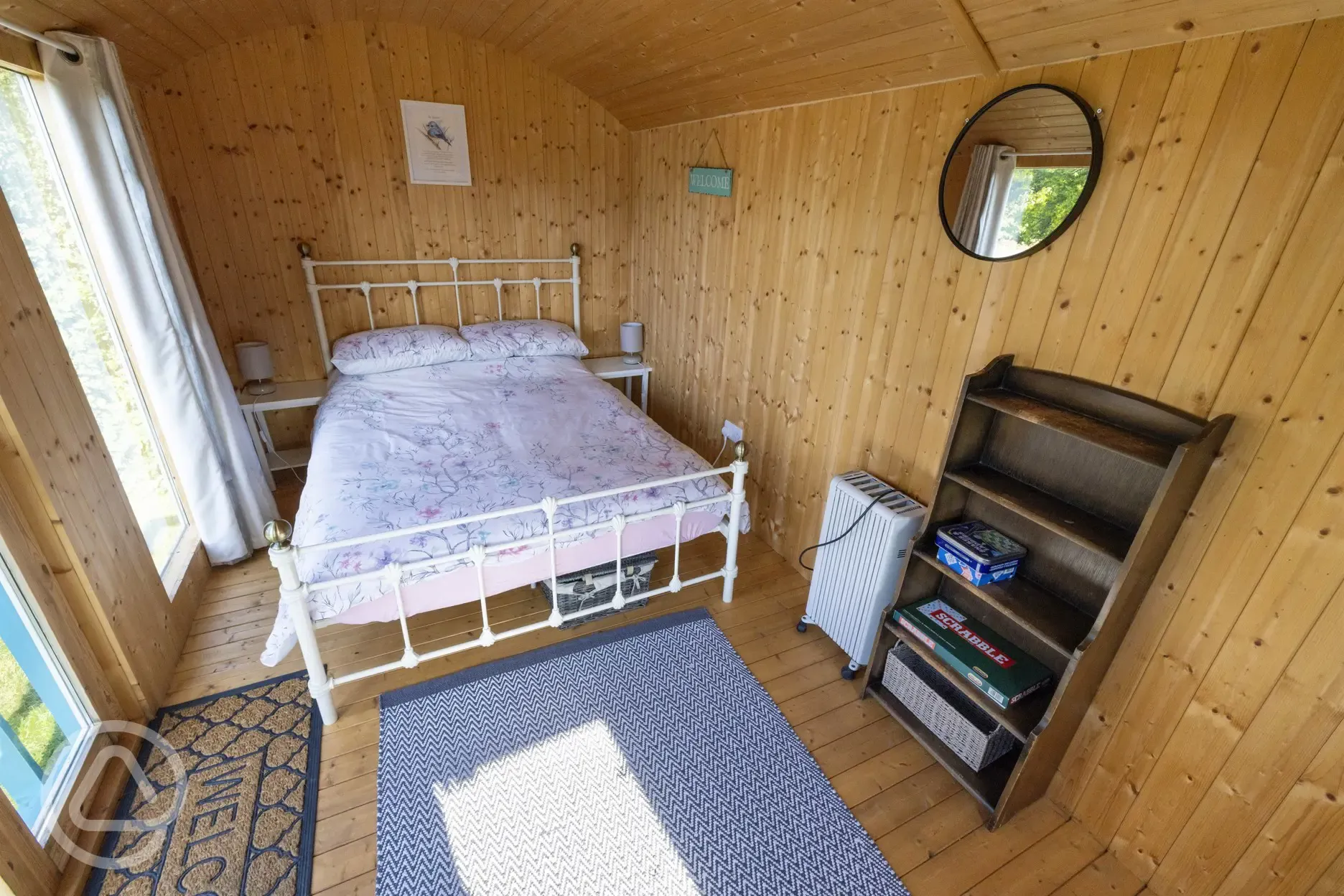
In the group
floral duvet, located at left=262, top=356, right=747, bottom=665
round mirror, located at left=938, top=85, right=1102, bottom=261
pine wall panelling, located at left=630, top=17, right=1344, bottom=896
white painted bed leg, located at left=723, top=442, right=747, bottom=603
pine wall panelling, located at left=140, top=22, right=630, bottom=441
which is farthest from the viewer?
pine wall panelling, located at left=140, top=22, right=630, bottom=441

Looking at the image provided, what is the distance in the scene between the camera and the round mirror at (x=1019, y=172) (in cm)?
156

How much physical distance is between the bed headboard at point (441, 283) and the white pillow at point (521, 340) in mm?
237

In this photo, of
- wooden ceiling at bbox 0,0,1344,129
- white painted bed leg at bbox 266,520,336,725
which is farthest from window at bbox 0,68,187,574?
white painted bed leg at bbox 266,520,336,725

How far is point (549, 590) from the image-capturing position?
8.44 ft

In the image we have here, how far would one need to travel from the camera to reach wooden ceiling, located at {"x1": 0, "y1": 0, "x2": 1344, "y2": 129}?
1.39 m

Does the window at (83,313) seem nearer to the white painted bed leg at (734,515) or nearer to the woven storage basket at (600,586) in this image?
the woven storage basket at (600,586)

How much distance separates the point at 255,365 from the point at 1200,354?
3962 millimetres

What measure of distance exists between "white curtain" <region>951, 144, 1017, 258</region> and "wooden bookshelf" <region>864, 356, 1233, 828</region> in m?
0.40

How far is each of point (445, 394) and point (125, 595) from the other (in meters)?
1.53

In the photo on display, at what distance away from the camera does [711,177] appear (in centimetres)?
314

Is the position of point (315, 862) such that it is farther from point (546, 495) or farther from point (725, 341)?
point (725, 341)

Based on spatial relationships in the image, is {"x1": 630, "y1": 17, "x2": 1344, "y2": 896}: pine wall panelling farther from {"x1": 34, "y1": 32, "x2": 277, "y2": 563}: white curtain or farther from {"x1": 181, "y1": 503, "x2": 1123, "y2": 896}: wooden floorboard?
{"x1": 34, "y1": 32, "x2": 277, "y2": 563}: white curtain

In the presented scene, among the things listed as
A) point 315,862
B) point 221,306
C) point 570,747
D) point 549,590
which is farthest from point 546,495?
point 221,306
